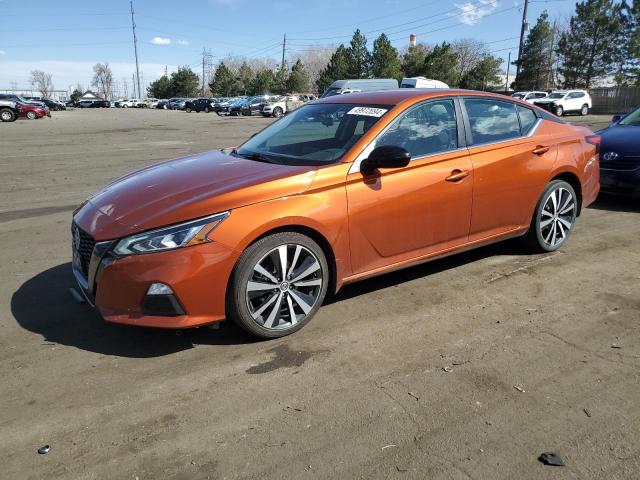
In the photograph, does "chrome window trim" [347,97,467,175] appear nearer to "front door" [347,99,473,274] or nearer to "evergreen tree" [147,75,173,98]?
"front door" [347,99,473,274]

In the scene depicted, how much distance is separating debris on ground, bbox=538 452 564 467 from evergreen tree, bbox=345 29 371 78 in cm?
6802

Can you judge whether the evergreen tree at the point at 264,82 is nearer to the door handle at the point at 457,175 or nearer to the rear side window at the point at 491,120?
the rear side window at the point at 491,120

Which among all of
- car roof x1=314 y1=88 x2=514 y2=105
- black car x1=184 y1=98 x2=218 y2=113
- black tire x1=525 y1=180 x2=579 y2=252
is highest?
black car x1=184 y1=98 x2=218 y2=113

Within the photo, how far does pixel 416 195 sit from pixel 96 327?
2.60 metres

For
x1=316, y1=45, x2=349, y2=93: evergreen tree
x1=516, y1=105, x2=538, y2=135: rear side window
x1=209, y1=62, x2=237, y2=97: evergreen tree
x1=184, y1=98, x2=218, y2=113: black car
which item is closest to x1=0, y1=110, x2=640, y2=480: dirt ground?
x1=516, y1=105, x2=538, y2=135: rear side window

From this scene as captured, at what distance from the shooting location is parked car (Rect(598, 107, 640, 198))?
690 centimetres

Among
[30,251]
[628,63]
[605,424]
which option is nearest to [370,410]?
[605,424]

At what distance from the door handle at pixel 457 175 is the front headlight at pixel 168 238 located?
2.01m

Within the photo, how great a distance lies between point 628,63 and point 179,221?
66546 millimetres

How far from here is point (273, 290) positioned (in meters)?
3.50

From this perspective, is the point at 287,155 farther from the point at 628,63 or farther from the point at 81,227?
the point at 628,63

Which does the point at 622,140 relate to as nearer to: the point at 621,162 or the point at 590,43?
the point at 621,162

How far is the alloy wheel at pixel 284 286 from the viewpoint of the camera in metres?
3.44

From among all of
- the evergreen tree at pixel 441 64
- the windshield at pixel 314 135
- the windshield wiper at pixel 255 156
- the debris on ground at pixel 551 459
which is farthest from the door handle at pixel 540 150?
the evergreen tree at pixel 441 64
